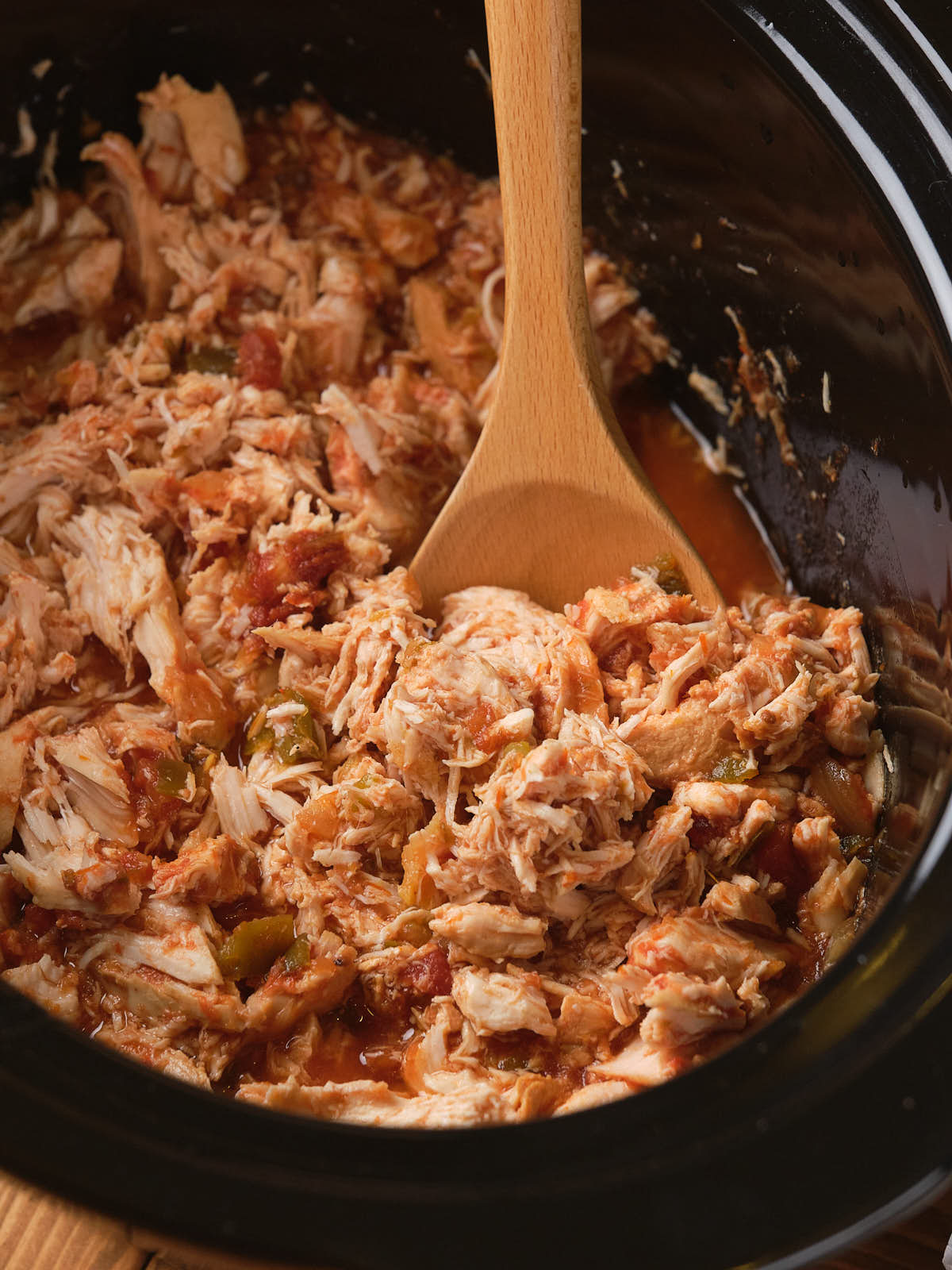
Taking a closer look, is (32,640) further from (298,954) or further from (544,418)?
(544,418)

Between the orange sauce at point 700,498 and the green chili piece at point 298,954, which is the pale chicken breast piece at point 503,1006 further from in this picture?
the orange sauce at point 700,498


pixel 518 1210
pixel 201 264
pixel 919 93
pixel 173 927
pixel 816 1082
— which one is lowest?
pixel 173 927

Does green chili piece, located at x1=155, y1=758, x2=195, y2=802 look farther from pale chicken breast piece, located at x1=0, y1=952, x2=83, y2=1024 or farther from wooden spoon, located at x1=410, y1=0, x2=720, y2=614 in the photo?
wooden spoon, located at x1=410, y1=0, x2=720, y2=614

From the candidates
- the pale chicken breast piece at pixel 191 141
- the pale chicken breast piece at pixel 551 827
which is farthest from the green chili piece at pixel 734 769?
the pale chicken breast piece at pixel 191 141

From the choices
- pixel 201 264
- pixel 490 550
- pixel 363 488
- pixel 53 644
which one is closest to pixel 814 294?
pixel 490 550

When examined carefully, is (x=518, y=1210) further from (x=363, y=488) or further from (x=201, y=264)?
(x=201, y=264)

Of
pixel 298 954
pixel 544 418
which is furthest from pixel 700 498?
pixel 298 954

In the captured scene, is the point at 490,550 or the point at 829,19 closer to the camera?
the point at 829,19
